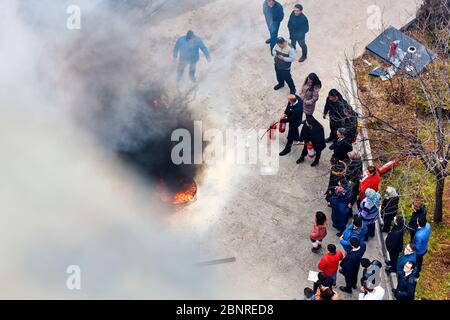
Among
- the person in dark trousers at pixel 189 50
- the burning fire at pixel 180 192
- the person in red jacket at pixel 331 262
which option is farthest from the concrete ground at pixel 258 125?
the person in red jacket at pixel 331 262

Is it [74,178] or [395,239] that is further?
[74,178]

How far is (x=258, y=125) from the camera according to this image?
12.5 meters

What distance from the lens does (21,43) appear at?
13.7 m

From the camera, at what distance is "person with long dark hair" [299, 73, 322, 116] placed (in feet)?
37.2

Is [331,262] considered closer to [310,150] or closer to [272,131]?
[310,150]

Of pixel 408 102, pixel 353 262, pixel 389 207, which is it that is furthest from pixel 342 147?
pixel 408 102

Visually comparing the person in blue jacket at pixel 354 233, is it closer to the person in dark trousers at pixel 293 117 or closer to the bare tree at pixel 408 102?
the bare tree at pixel 408 102

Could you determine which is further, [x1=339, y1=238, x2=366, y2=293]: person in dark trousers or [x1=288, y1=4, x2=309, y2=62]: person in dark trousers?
[x1=288, y1=4, x2=309, y2=62]: person in dark trousers

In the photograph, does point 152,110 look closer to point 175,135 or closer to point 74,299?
point 175,135

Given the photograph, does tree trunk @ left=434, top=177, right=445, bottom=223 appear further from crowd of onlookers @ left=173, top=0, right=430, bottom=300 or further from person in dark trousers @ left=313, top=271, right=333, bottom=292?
person in dark trousers @ left=313, top=271, right=333, bottom=292

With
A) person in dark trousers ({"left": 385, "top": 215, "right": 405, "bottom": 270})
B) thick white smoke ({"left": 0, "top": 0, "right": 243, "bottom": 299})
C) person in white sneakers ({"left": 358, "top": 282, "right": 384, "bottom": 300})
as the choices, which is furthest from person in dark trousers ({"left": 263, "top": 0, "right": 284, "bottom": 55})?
person in white sneakers ({"left": 358, "top": 282, "right": 384, "bottom": 300})

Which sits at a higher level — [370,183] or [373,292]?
[370,183]

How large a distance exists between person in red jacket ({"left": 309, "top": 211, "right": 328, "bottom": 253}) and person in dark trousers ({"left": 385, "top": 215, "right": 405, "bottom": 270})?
1022mm

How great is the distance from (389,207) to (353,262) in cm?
131
